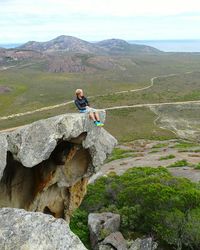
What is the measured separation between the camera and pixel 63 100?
132m

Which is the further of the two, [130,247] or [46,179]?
[130,247]

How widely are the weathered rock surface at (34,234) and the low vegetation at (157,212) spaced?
1193 cm

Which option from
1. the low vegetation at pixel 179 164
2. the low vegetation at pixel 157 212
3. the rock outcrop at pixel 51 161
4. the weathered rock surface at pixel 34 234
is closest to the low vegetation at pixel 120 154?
the low vegetation at pixel 179 164

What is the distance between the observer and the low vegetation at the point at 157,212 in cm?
2455

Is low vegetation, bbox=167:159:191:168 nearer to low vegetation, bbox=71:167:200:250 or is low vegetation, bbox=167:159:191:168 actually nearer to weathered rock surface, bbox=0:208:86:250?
low vegetation, bbox=71:167:200:250

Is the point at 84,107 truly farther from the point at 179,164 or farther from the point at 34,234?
the point at 179,164

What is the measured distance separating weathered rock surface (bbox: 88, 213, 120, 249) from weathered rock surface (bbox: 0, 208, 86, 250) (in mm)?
12028

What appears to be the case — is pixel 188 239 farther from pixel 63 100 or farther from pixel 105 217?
pixel 63 100

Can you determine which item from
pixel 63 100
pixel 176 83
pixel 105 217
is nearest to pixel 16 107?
pixel 63 100

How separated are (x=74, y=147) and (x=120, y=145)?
5794 centimetres

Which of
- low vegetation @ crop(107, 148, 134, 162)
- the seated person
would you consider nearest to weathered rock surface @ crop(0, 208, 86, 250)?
the seated person

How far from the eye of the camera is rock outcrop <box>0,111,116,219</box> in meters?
18.9

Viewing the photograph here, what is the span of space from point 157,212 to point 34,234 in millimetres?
13099

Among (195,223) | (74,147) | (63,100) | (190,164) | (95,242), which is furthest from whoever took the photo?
(63,100)
